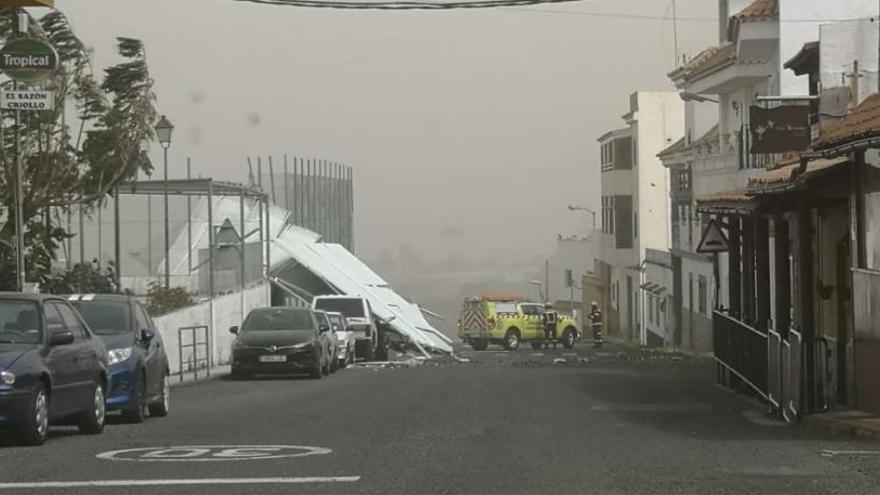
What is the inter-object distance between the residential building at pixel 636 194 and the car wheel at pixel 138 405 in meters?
60.5

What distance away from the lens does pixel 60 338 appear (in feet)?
53.7

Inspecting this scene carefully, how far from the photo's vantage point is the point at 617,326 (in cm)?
9231

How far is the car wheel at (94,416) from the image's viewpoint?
57.7 feet

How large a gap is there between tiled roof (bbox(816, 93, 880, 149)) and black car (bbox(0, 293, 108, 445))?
25.7 feet

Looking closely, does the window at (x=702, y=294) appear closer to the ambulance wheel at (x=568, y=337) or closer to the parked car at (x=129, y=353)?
the ambulance wheel at (x=568, y=337)

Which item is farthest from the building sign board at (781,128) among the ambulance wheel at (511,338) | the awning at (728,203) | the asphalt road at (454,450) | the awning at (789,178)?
the ambulance wheel at (511,338)

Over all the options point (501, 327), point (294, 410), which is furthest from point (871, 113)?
point (501, 327)

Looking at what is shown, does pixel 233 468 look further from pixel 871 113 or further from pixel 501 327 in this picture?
pixel 501 327

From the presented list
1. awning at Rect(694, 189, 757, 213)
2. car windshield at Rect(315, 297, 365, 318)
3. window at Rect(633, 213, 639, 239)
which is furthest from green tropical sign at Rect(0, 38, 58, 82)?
window at Rect(633, 213, 639, 239)

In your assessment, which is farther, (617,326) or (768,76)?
(617,326)

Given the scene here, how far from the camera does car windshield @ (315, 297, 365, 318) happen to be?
50.8 m

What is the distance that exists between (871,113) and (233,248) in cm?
3415

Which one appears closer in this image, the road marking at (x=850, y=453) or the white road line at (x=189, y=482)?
the white road line at (x=189, y=482)

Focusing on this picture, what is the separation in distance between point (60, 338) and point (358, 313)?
3455cm
